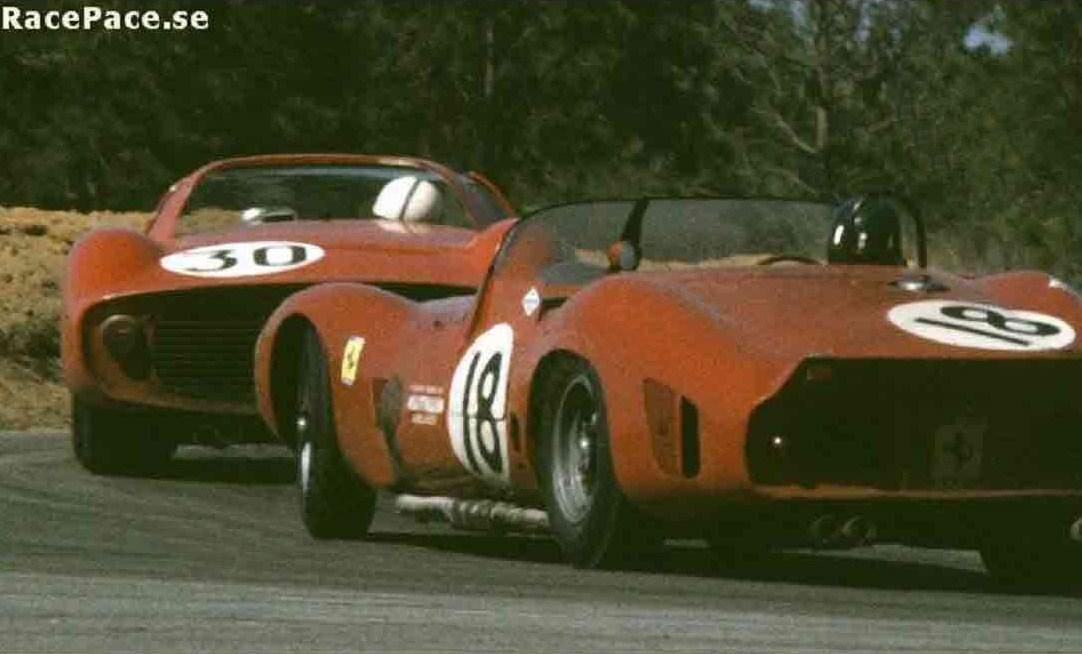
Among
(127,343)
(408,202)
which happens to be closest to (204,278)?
(127,343)

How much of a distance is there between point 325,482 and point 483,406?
1.32 meters

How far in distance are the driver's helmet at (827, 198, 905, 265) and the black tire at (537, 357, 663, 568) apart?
957mm

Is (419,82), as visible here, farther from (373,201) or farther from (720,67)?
(373,201)

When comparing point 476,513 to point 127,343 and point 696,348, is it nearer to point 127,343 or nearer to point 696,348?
point 696,348

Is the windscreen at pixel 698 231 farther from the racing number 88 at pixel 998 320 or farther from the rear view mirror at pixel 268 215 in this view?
the rear view mirror at pixel 268 215

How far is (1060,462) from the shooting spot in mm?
8688

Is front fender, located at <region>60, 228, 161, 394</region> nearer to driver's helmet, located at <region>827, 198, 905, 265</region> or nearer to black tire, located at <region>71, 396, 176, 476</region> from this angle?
black tire, located at <region>71, 396, 176, 476</region>

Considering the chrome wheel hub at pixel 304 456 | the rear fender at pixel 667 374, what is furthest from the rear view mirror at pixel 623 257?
the chrome wheel hub at pixel 304 456

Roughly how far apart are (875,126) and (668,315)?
40.7 metres

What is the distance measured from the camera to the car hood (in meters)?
8.62

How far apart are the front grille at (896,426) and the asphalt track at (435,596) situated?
31 cm

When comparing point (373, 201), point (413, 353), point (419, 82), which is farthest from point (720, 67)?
point (413, 353)

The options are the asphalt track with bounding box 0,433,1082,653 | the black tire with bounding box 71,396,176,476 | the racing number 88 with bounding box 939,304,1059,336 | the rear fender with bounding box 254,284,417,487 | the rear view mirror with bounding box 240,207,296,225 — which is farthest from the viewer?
the rear view mirror with bounding box 240,207,296,225

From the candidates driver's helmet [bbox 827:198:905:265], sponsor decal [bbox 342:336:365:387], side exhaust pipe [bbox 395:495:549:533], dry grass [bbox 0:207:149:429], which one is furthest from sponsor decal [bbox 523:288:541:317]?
dry grass [bbox 0:207:149:429]
